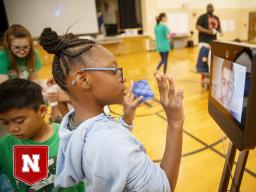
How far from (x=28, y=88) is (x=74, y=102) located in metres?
0.51

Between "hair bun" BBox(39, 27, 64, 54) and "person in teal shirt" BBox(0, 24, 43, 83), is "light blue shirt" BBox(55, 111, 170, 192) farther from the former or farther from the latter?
"person in teal shirt" BBox(0, 24, 43, 83)

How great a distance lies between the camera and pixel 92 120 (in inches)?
22.8

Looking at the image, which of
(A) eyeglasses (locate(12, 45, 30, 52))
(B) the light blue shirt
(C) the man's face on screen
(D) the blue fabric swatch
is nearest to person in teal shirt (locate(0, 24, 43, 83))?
(A) eyeglasses (locate(12, 45, 30, 52))

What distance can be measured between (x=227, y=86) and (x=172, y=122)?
0.81ft

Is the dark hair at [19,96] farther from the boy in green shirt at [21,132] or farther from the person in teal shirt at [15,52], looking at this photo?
the person in teal shirt at [15,52]

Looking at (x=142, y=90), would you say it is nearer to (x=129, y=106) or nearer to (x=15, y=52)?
(x=129, y=106)

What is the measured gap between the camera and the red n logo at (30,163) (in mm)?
960

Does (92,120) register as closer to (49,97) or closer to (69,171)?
(69,171)

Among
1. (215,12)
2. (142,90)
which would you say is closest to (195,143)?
(142,90)

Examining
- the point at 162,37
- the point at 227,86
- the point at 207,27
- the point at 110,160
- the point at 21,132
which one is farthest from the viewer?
the point at 162,37

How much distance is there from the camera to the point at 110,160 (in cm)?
51

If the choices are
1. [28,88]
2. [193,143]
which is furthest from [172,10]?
[28,88]

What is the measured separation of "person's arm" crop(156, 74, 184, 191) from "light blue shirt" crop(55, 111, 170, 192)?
5 cm

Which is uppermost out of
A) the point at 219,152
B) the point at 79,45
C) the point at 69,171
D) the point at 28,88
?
the point at 79,45
